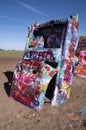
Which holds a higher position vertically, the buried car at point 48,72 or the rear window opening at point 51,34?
the rear window opening at point 51,34

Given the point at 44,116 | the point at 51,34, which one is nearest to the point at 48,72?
the point at 44,116

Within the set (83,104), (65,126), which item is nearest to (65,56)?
(83,104)

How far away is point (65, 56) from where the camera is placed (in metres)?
4.88

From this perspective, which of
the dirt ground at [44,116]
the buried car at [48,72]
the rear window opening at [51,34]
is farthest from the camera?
the rear window opening at [51,34]

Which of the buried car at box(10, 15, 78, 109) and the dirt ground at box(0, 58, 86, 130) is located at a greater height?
the buried car at box(10, 15, 78, 109)

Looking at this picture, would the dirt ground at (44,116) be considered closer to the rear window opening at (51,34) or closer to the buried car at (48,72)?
the buried car at (48,72)

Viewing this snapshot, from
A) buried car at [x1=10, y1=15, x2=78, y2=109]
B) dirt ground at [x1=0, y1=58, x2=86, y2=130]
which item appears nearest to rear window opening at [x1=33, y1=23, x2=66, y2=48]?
buried car at [x1=10, y1=15, x2=78, y2=109]

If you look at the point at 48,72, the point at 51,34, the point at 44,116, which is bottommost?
the point at 44,116

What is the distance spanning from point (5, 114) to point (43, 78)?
1323mm

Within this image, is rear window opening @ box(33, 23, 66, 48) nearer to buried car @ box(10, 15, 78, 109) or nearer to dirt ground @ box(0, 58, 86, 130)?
buried car @ box(10, 15, 78, 109)

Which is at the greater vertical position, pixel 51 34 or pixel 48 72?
pixel 51 34

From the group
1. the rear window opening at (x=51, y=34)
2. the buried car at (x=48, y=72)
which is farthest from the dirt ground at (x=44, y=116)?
the rear window opening at (x=51, y=34)

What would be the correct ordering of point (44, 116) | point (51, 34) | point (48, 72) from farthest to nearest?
1. point (51, 34)
2. point (48, 72)
3. point (44, 116)

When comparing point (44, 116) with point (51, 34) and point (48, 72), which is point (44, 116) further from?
point (51, 34)
